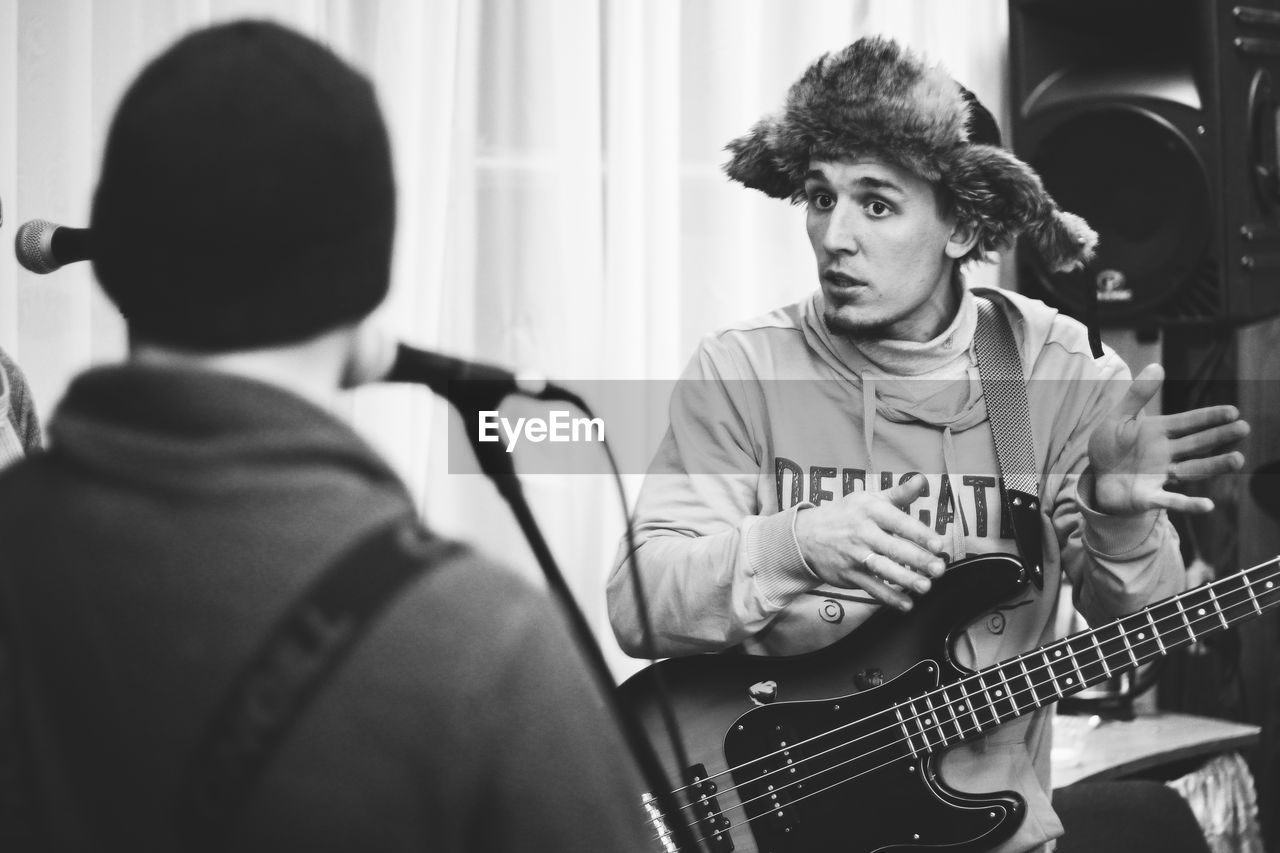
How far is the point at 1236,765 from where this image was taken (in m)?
2.26

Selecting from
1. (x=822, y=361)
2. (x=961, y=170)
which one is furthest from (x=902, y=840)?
(x=961, y=170)

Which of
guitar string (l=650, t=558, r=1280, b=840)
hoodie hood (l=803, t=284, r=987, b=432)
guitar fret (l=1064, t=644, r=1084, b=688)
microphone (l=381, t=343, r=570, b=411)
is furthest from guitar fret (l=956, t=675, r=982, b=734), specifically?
microphone (l=381, t=343, r=570, b=411)

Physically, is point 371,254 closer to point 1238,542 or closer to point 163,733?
point 163,733

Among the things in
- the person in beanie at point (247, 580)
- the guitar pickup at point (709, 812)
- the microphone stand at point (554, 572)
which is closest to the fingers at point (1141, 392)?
the guitar pickup at point (709, 812)

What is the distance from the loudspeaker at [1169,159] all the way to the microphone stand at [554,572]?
1694 mm

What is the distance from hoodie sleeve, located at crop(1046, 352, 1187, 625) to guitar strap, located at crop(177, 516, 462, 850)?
1161mm

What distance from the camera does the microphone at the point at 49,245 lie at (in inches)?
40.8

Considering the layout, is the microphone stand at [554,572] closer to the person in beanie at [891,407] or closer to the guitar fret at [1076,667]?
the person in beanie at [891,407]

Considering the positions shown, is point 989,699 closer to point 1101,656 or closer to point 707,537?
point 1101,656

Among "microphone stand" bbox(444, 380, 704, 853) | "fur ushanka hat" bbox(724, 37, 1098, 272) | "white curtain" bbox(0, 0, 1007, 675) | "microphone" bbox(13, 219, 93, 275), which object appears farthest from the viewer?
"white curtain" bbox(0, 0, 1007, 675)

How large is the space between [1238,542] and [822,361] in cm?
130

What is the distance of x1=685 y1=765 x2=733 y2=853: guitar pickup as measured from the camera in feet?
5.09

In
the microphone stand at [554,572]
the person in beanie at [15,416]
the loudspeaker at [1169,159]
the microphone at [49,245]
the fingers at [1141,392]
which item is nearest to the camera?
the microphone stand at [554,572]

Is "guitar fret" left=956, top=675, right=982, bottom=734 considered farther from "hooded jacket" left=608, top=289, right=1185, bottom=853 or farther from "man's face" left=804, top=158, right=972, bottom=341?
"man's face" left=804, top=158, right=972, bottom=341
